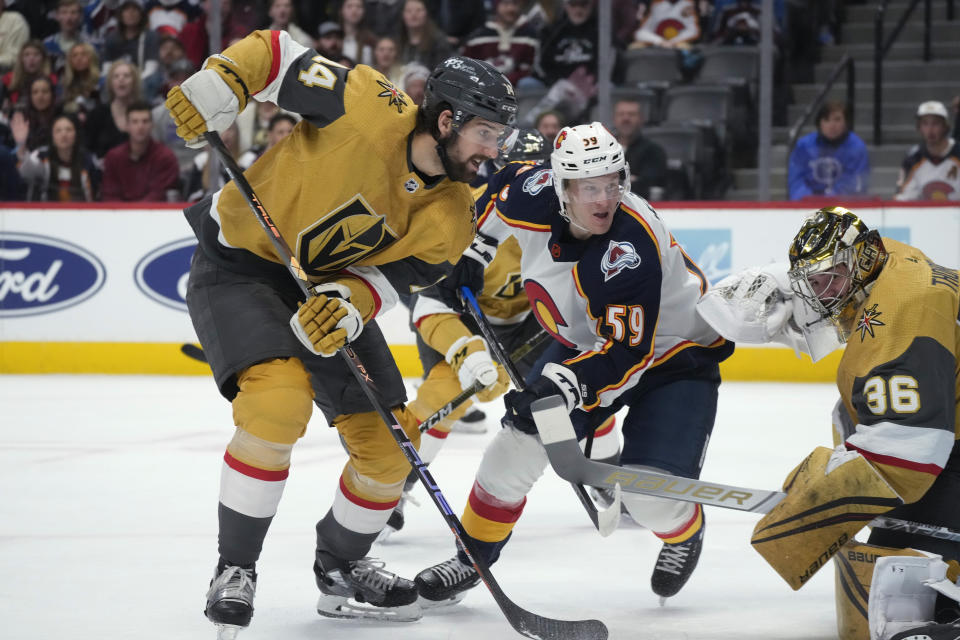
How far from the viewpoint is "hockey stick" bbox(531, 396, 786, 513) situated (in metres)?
2.29

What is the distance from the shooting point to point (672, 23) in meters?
7.05

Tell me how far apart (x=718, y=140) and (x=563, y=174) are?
4.22 m

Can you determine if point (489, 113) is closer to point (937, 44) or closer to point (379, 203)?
point (379, 203)

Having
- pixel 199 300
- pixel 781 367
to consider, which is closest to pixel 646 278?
pixel 199 300

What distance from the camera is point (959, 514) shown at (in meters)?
2.25

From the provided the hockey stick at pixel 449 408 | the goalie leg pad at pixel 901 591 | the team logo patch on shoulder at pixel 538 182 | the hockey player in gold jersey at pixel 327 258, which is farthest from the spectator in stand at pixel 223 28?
the goalie leg pad at pixel 901 591

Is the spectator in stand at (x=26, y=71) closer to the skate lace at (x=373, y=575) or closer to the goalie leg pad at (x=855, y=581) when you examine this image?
the skate lace at (x=373, y=575)

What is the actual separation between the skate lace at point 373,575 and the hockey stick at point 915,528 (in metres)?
1.01

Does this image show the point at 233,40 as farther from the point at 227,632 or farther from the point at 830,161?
the point at 227,632

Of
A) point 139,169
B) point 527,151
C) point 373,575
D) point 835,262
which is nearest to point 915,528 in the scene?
point 835,262

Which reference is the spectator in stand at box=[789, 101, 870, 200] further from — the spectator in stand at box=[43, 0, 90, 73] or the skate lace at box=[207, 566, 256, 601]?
the skate lace at box=[207, 566, 256, 601]

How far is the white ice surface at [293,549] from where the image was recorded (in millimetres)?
2504

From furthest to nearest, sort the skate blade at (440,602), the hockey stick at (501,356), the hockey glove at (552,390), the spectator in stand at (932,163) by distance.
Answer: the spectator in stand at (932,163), the hockey stick at (501,356), the skate blade at (440,602), the hockey glove at (552,390)

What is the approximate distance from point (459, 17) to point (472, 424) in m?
3.24
